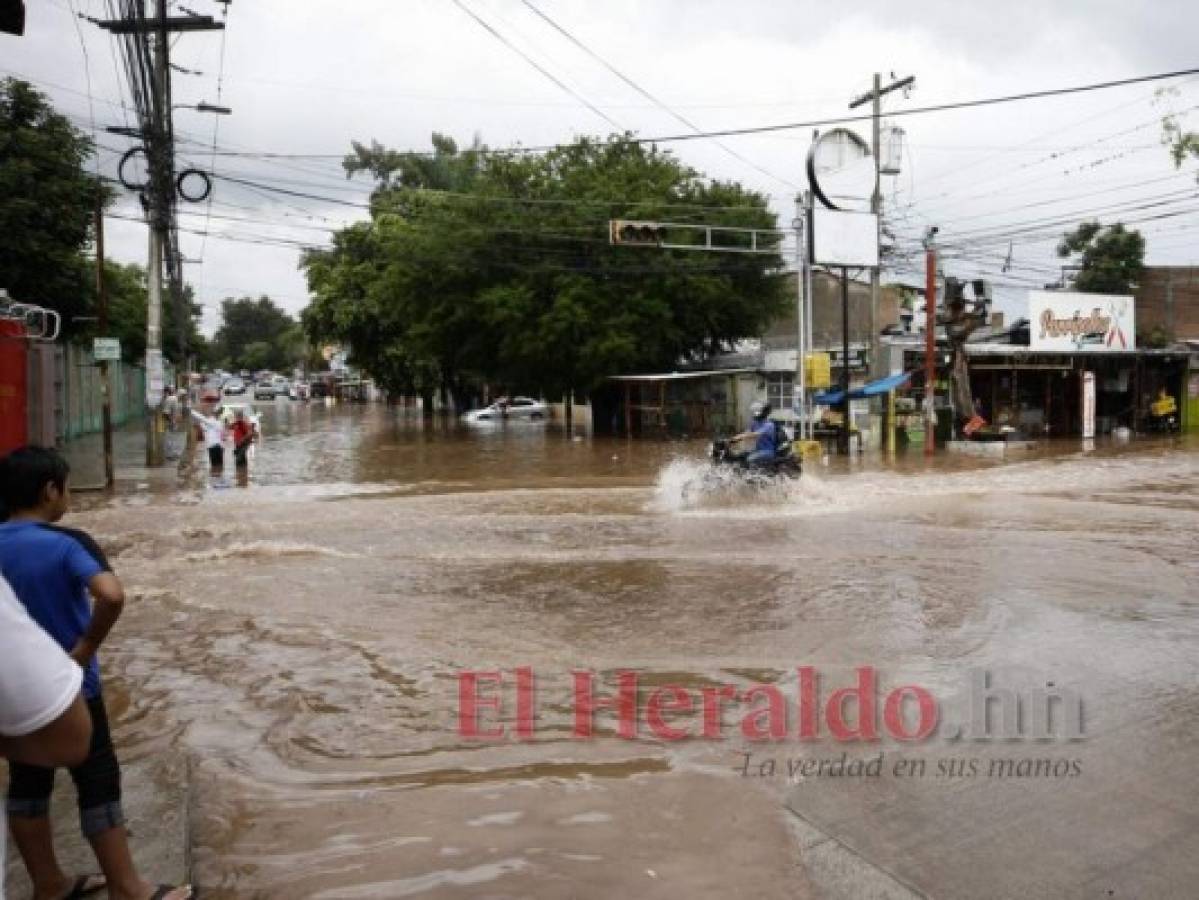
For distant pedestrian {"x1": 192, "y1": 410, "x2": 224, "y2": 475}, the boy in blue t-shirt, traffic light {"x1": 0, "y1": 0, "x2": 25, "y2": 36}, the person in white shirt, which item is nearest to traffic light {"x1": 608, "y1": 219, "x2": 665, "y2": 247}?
distant pedestrian {"x1": 192, "y1": 410, "x2": 224, "y2": 475}

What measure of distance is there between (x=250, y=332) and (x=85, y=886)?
161m

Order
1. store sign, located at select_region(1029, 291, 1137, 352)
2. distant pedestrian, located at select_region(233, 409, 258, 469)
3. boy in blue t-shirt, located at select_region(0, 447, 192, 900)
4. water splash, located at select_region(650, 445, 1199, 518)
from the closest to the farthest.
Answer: boy in blue t-shirt, located at select_region(0, 447, 192, 900) → water splash, located at select_region(650, 445, 1199, 518) → distant pedestrian, located at select_region(233, 409, 258, 469) → store sign, located at select_region(1029, 291, 1137, 352)

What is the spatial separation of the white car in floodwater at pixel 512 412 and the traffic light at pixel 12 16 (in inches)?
1645

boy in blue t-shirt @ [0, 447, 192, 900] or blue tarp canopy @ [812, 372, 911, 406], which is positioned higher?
blue tarp canopy @ [812, 372, 911, 406]

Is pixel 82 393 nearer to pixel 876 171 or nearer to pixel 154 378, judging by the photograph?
pixel 154 378

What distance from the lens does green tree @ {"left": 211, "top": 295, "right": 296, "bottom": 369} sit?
151 meters

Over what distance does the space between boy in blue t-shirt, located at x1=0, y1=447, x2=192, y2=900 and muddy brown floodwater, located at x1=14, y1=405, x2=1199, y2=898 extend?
53cm

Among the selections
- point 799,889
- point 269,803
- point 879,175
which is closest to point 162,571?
point 269,803

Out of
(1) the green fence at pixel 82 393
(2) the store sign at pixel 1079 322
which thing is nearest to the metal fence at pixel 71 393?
(1) the green fence at pixel 82 393

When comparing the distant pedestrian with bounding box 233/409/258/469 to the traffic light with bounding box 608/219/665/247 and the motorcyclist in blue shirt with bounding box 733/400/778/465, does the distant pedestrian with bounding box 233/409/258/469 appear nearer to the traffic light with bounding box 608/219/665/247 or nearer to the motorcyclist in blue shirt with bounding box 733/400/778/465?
the traffic light with bounding box 608/219/665/247

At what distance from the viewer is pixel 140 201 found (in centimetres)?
2147

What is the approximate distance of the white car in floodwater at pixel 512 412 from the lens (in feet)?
152

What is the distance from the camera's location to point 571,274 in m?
32.3

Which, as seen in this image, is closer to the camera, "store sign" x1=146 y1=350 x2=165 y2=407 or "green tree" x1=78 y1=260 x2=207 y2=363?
"store sign" x1=146 y1=350 x2=165 y2=407
